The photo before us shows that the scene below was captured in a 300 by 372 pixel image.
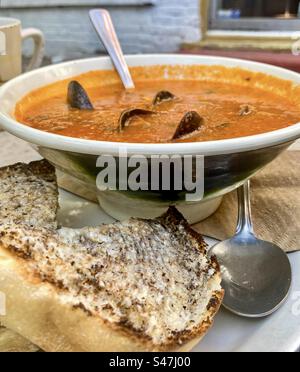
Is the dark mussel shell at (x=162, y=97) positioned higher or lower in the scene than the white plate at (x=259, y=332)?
higher

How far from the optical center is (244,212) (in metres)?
1.17

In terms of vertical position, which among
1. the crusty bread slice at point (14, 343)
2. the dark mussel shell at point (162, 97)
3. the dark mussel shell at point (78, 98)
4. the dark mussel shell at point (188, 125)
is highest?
the dark mussel shell at point (188, 125)

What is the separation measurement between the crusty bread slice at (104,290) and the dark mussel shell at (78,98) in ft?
1.99

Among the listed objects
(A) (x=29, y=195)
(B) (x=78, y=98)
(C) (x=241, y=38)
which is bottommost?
(C) (x=241, y=38)

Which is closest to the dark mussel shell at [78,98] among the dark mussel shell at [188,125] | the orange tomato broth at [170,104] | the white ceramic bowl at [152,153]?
the orange tomato broth at [170,104]

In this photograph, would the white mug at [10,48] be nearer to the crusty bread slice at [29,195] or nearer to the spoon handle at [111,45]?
the spoon handle at [111,45]

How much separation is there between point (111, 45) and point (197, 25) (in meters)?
1.74

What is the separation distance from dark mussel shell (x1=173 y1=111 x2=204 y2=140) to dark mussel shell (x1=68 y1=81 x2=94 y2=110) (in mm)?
399

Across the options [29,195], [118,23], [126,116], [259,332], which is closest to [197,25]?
[118,23]

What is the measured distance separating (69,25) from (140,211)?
2.97 m

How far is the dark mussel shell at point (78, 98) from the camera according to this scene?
1.43 m

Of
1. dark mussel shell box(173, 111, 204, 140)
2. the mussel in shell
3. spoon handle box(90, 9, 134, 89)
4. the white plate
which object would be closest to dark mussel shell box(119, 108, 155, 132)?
dark mussel shell box(173, 111, 204, 140)

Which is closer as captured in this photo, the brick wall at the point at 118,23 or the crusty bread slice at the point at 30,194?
the crusty bread slice at the point at 30,194

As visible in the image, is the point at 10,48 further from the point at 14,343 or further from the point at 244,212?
the point at 14,343
